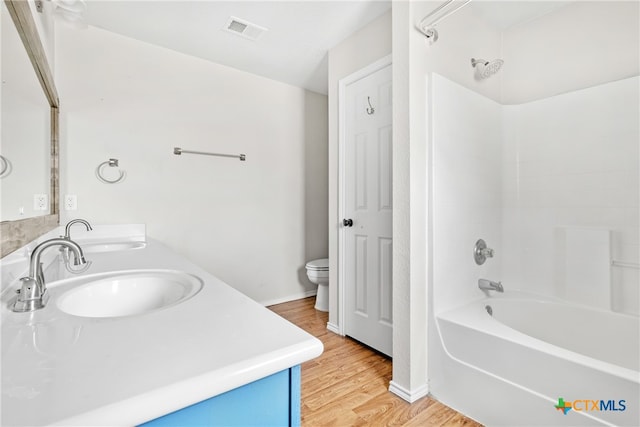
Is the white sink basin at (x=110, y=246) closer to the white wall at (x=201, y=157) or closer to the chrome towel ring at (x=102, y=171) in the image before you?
the white wall at (x=201, y=157)

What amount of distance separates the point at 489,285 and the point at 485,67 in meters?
1.40

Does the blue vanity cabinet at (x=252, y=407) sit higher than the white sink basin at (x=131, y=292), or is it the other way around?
the white sink basin at (x=131, y=292)

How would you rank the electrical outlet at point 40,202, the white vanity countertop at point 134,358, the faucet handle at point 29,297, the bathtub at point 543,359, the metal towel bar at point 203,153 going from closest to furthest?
the white vanity countertop at point 134,358 → the faucet handle at point 29,297 → the bathtub at point 543,359 → the electrical outlet at point 40,202 → the metal towel bar at point 203,153

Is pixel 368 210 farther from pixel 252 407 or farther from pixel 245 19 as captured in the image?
pixel 252 407

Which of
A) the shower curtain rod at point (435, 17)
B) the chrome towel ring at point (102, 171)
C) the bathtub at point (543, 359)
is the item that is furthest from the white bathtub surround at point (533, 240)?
the chrome towel ring at point (102, 171)

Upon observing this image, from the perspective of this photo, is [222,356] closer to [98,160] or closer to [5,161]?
[5,161]

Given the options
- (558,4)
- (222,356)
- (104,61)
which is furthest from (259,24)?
(222,356)

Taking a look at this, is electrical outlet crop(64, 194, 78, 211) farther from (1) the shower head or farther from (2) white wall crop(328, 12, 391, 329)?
(1) the shower head

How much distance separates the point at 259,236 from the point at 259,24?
1.78 metres

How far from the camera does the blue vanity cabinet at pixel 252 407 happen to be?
43 cm

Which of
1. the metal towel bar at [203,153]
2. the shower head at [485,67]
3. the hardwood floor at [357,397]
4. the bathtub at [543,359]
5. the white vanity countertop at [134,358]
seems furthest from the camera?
the metal towel bar at [203,153]

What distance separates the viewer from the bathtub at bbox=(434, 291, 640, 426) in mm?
1029

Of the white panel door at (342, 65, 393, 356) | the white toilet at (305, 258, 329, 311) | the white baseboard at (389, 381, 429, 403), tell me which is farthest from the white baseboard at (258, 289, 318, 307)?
the white baseboard at (389, 381, 429, 403)

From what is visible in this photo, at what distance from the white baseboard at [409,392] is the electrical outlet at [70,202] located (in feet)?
7.69
